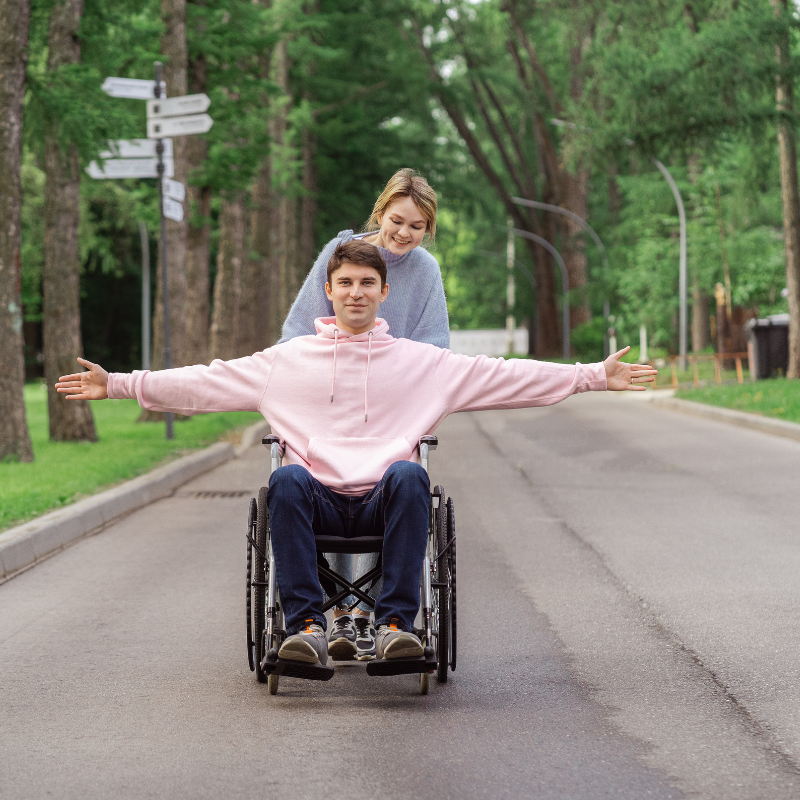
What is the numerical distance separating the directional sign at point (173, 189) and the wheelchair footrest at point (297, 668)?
1219 cm

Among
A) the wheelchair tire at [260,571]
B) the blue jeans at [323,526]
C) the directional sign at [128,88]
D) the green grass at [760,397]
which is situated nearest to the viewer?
the blue jeans at [323,526]

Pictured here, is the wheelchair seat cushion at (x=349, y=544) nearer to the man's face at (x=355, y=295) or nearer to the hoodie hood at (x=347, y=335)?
the hoodie hood at (x=347, y=335)

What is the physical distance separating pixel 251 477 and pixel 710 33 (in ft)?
48.5

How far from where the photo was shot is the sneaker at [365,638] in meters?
5.03

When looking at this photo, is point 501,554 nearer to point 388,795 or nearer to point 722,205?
point 388,795

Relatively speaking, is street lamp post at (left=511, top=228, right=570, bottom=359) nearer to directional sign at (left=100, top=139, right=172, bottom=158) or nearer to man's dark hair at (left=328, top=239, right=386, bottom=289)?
directional sign at (left=100, top=139, right=172, bottom=158)

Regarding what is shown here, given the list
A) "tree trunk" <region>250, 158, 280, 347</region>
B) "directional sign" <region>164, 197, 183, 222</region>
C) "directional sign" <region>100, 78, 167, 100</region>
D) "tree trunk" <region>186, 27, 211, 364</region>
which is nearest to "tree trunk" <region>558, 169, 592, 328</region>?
"tree trunk" <region>250, 158, 280, 347</region>

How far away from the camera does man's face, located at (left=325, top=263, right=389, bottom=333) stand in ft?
16.7

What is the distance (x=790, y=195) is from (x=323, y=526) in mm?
22443

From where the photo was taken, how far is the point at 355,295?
5086 millimetres

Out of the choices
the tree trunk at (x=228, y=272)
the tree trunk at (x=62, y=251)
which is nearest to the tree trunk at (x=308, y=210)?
the tree trunk at (x=228, y=272)

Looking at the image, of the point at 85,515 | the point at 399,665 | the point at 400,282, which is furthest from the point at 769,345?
the point at 399,665

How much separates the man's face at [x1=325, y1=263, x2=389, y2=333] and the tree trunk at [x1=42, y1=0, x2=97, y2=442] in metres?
10.6

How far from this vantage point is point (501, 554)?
8461 mm
